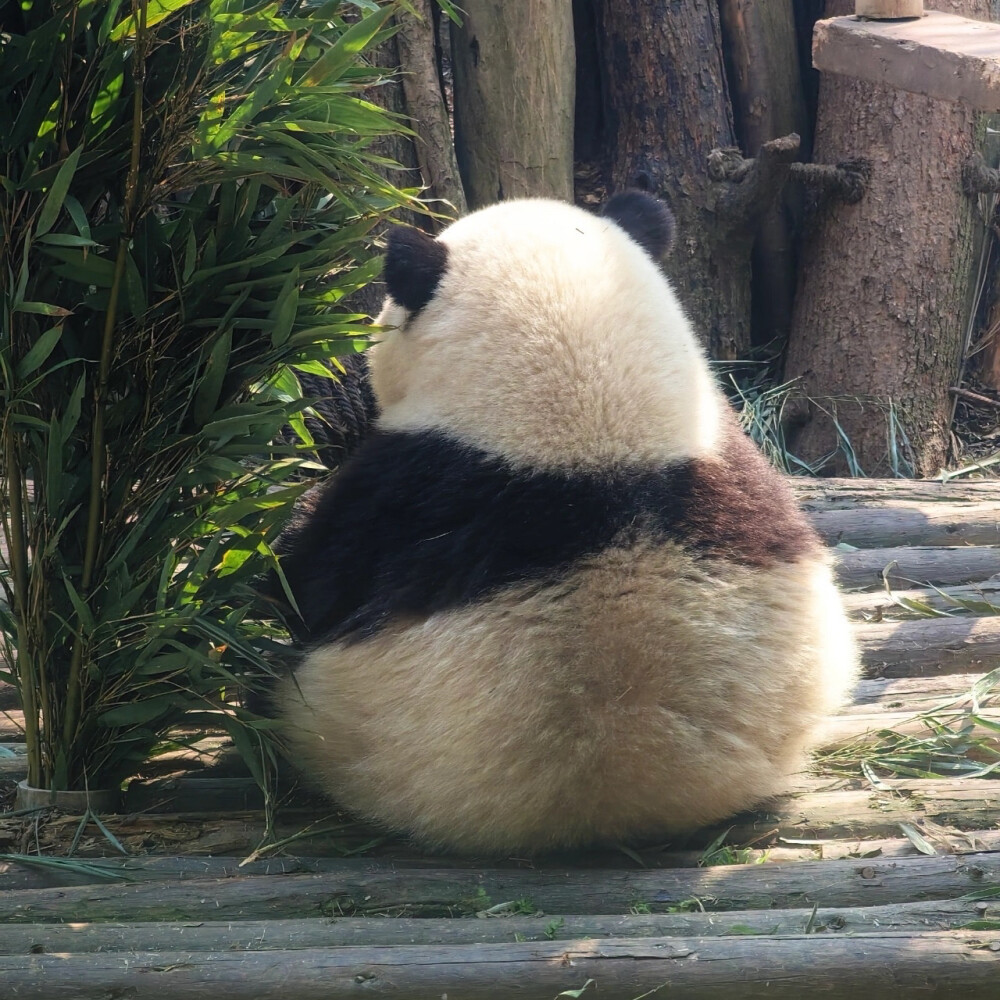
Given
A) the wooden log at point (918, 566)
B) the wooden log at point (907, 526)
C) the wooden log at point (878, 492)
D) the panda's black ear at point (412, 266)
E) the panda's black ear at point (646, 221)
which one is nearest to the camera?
the panda's black ear at point (412, 266)

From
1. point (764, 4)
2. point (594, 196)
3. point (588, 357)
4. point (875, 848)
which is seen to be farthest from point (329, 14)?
point (764, 4)

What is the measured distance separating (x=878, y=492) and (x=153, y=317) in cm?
287

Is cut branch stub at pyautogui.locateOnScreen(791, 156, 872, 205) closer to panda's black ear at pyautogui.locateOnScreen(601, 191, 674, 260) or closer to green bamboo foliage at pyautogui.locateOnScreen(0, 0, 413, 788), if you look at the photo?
panda's black ear at pyautogui.locateOnScreen(601, 191, 674, 260)

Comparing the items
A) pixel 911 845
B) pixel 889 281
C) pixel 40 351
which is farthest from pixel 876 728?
pixel 889 281

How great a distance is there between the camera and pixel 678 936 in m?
1.93

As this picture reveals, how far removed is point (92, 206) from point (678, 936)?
167 cm

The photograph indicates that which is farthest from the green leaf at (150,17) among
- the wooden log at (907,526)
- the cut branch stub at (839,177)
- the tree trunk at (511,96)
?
the cut branch stub at (839,177)

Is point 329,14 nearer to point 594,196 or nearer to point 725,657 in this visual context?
point 725,657

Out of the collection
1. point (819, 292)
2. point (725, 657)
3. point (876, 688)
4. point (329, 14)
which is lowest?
point (876, 688)

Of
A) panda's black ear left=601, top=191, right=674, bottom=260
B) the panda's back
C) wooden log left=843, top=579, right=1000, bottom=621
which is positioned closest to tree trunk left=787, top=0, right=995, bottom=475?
wooden log left=843, top=579, right=1000, bottom=621

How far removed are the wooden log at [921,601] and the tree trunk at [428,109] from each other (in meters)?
1.92

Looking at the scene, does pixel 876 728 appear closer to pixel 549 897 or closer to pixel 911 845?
pixel 911 845

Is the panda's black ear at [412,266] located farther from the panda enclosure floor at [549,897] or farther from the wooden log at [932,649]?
the wooden log at [932,649]

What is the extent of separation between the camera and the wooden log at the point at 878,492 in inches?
163
